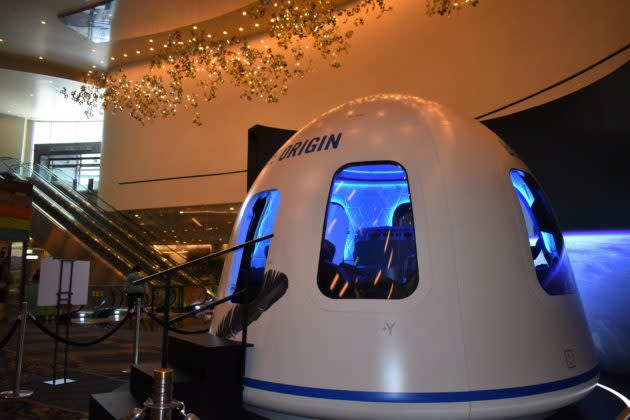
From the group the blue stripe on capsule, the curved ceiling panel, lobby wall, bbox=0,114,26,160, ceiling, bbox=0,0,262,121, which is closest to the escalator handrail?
ceiling, bbox=0,0,262,121

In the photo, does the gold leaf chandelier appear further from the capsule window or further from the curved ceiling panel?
the capsule window

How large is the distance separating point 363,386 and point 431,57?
9.31m

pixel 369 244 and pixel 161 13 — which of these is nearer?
pixel 369 244

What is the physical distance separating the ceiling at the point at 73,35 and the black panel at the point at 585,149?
10400 mm

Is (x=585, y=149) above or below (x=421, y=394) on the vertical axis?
above

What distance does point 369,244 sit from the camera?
13.3 ft

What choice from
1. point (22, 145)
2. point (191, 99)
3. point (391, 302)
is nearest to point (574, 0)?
point (391, 302)

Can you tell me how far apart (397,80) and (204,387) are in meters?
A: 9.80

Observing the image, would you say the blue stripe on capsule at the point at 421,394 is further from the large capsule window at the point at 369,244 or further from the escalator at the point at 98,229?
the escalator at the point at 98,229

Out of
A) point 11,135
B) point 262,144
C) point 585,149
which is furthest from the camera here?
point 11,135

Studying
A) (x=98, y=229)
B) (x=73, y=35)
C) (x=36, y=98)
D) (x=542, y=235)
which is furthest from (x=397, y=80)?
(x=36, y=98)

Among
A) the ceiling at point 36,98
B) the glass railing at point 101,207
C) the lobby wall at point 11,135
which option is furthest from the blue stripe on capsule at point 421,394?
the lobby wall at point 11,135

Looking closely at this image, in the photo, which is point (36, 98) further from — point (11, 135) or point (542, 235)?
point (542, 235)

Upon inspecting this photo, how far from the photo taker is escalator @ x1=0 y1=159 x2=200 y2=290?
54.6ft
